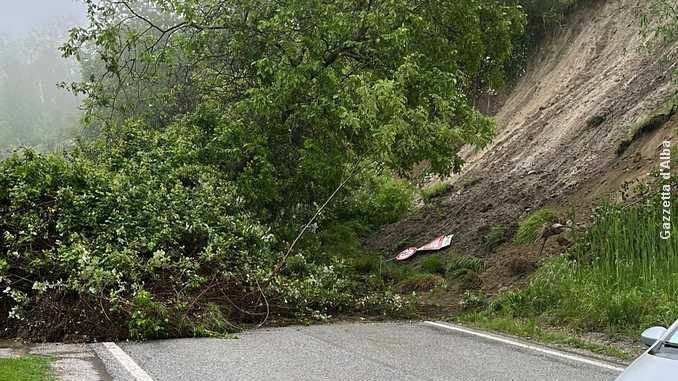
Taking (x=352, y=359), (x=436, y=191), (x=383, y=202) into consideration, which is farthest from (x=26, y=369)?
(x=436, y=191)

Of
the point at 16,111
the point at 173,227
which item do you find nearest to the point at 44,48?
the point at 16,111

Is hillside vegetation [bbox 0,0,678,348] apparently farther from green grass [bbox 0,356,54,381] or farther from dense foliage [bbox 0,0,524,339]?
green grass [bbox 0,356,54,381]

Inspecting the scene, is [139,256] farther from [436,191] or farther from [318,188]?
[436,191]

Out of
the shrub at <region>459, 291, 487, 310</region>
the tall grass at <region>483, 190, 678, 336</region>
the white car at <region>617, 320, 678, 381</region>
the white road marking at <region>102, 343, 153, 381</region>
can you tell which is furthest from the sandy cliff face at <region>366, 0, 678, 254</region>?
the white car at <region>617, 320, 678, 381</region>

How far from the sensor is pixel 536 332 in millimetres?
9797

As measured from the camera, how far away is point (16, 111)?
4286 inches

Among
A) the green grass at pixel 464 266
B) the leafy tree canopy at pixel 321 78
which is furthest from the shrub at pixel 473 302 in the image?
the leafy tree canopy at pixel 321 78

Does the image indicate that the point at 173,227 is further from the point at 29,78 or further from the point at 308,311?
the point at 29,78

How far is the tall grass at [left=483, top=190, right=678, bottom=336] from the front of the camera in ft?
30.5

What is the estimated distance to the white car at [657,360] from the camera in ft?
11.5

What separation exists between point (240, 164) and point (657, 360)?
11452mm

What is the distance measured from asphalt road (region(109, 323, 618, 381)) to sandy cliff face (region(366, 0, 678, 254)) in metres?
6.62

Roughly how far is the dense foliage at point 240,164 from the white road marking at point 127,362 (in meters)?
0.58

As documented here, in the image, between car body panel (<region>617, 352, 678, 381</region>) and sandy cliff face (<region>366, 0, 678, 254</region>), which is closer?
car body panel (<region>617, 352, 678, 381</region>)
